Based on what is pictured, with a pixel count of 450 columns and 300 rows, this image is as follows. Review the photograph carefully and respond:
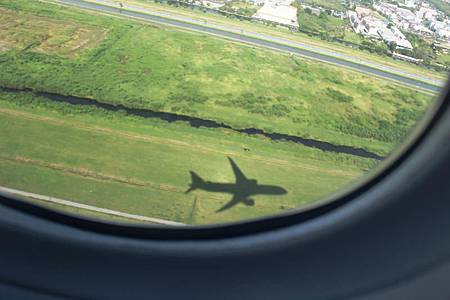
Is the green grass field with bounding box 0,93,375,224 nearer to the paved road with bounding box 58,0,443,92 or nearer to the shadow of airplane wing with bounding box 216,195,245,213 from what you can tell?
the shadow of airplane wing with bounding box 216,195,245,213

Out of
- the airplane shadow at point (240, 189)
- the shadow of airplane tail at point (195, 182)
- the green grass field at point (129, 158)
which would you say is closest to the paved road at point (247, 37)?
the green grass field at point (129, 158)

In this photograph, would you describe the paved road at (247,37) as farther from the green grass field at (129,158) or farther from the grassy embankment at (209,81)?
the green grass field at (129,158)

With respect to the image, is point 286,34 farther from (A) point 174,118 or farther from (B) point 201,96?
(A) point 174,118

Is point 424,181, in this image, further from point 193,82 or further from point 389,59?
point 193,82

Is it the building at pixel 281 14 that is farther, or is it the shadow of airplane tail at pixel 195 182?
the building at pixel 281 14

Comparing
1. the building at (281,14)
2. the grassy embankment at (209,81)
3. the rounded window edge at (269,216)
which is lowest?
the grassy embankment at (209,81)

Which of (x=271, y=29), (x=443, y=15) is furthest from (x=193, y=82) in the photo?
(x=443, y=15)

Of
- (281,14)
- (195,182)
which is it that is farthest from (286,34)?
(195,182)
